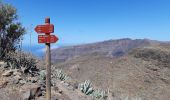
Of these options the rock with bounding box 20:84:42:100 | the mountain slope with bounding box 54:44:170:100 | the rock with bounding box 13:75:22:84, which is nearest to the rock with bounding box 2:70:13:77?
the rock with bounding box 13:75:22:84

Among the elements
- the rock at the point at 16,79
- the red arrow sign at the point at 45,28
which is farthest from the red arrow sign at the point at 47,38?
the rock at the point at 16,79

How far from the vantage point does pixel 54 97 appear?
45.9 ft

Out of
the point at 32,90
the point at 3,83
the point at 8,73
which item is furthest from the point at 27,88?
the point at 8,73

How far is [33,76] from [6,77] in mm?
1707

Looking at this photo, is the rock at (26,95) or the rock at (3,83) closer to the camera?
the rock at (26,95)

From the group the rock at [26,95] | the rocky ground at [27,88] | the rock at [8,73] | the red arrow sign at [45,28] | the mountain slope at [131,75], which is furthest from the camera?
the mountain slope at [131,75]

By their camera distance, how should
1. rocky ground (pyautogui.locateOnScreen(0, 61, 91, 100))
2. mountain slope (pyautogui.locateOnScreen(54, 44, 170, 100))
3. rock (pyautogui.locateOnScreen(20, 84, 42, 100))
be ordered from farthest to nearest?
mountain slope (pyautogui.locateOnScreen(54, 44, 170, 100))
rock (pyautogui.locateOnScreen(20, 84, 42, 100))
rocky ground (pyautogui.locateOnScreen(0, 61, 91, 100))

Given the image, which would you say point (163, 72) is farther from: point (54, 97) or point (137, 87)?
point (54, 97)

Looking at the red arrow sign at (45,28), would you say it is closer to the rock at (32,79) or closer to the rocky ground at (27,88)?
the rocky ground at (27,88)

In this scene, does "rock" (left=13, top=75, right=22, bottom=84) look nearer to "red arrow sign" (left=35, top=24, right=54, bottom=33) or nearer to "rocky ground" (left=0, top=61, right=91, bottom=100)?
"rocky ground" (left=0, top=61, right=91, bottom=100)

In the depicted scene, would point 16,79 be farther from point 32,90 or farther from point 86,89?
point 86,89

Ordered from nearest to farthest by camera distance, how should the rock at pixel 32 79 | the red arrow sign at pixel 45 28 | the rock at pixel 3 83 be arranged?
the red arrow sign at pixel 45 28 < the rock at pixel 3 83 < the rock at pixel 32 79

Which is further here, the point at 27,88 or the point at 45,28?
the point at 27,88

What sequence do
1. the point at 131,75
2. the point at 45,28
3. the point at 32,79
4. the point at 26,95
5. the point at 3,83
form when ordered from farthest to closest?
the point at 131,75 → the point at 32,79 → the point at 3,83 → the point at 26,95 → the point at 45,28
